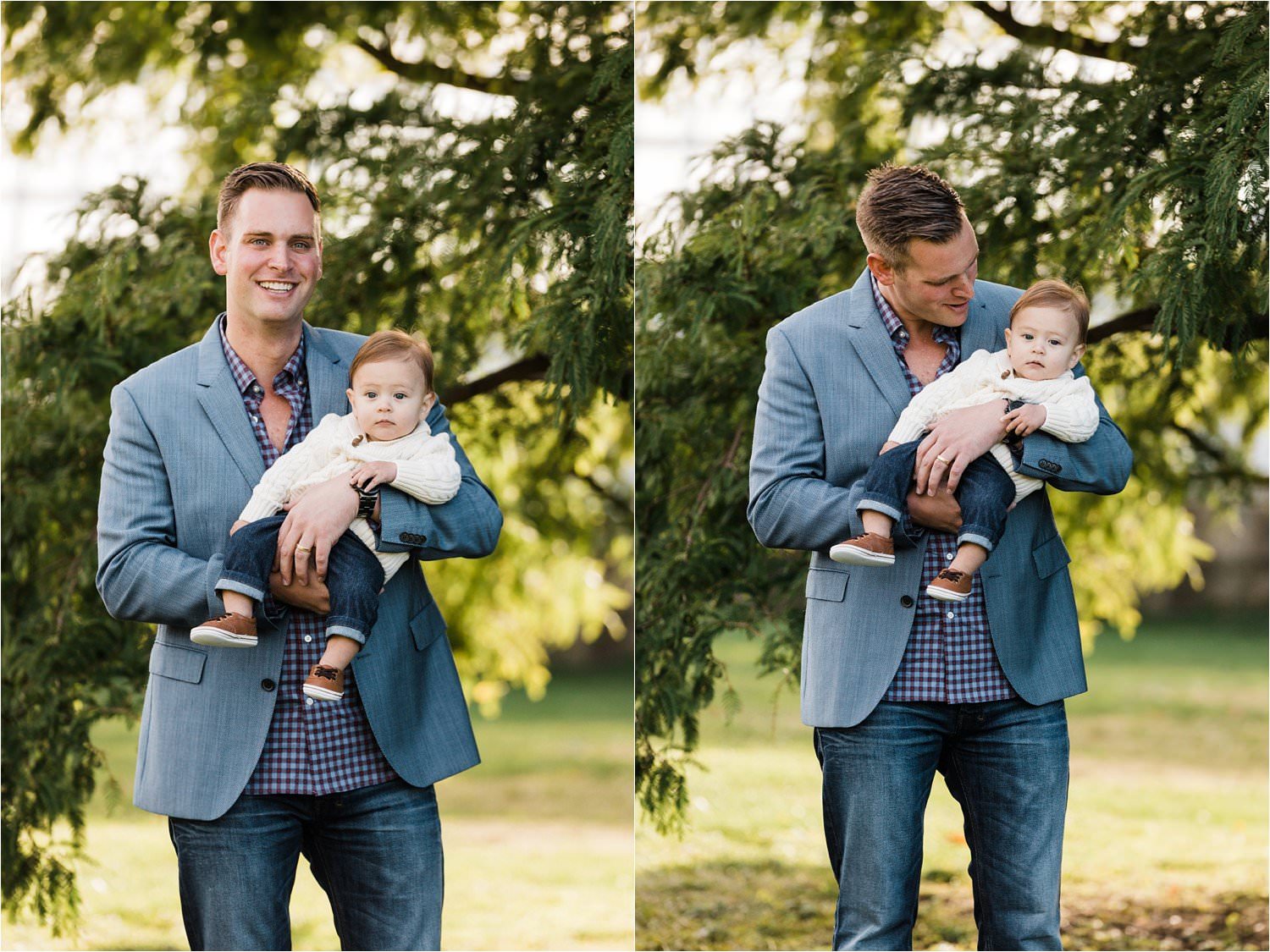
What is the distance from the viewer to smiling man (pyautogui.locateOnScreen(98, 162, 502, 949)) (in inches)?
91.7

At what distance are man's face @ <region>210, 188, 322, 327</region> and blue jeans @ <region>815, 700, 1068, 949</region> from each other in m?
1.24

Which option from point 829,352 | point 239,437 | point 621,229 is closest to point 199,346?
point 239,437

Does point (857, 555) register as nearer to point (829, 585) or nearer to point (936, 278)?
point (829, 585)

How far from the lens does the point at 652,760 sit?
3699mm

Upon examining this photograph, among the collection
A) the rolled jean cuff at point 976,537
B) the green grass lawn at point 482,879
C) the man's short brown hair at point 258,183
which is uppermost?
the man's short brown hair at point 258,183

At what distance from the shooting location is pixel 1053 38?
11.7ft

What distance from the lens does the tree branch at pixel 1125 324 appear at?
338 cm

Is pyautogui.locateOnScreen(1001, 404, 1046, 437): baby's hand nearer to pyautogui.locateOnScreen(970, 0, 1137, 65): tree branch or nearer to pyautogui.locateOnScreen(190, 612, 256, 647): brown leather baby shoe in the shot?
pyautogui.locateOnScreen(190, 612, 256, 647): brown leather baby shoe

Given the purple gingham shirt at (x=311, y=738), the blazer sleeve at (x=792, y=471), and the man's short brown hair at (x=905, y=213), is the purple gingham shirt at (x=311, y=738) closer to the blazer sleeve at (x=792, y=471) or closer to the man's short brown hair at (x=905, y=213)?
the blazer sleeve at (x=792, y=471)

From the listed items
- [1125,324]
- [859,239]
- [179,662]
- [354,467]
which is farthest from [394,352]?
[1125,324]

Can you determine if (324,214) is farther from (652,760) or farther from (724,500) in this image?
(652,760)

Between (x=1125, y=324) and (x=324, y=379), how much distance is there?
200 cm

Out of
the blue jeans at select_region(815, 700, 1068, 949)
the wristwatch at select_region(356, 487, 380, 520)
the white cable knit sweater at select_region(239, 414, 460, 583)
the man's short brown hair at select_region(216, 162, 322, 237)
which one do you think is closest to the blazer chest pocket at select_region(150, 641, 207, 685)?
the white cable knit sweater at select_region(239, 414, 460, 583)

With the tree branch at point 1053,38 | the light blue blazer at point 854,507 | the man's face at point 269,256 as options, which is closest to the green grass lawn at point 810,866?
the light blue blazer at point 854,507
